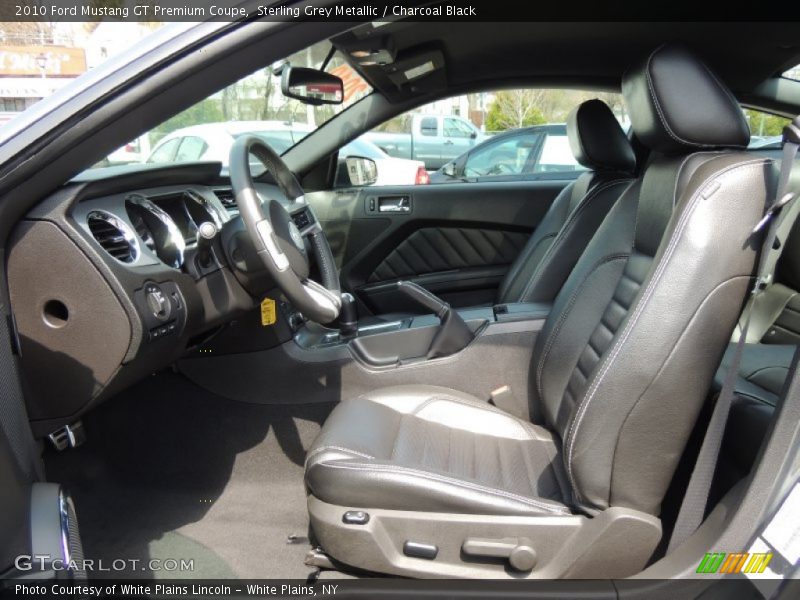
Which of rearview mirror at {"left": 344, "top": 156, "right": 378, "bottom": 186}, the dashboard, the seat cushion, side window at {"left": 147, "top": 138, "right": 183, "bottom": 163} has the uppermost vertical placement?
side window at {"left": 147, "top": 138, "right": 183, "bottom": 163}

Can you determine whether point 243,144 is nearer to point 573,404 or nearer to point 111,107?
point 111,107

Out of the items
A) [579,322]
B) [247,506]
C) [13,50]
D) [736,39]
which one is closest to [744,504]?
[579,322]

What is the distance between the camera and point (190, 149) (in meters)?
2.13

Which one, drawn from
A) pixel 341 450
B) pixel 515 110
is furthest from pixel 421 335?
pixel 515 110

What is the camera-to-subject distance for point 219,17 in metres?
1.13

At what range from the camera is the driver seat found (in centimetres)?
127

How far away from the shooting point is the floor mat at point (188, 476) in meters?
1.86

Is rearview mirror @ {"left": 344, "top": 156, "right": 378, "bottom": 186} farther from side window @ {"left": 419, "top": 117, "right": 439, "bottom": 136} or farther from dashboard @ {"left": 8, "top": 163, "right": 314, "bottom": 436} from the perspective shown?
dashboard @ {"left": 8, "top": 163, "right": 314, "bottom": 436}

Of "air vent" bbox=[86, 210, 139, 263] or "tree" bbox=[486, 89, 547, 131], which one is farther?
"tree" bbox=[486, 89, 547, 131]

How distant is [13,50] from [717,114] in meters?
1.97

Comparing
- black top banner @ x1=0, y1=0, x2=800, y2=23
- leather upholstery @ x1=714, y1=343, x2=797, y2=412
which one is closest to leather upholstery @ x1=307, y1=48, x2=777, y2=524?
leather upholstery @ x1=714, y1=343, x2=797, y2=412

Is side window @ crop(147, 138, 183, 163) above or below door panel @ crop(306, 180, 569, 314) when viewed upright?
above

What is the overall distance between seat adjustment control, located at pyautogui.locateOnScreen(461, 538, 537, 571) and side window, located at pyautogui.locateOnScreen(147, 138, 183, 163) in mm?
1230

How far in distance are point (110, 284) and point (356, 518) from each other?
696 mm
